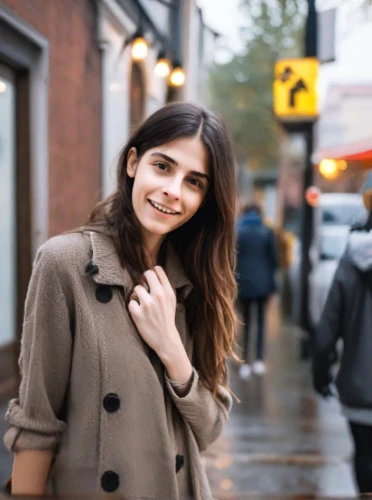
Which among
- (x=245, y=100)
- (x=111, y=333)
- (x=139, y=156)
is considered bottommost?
(x=111, y=333)

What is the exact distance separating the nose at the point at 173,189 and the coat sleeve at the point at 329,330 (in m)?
1.87

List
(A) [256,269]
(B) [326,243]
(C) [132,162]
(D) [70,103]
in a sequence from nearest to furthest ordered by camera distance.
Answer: (C) [132,162] < (D) [70,103] < (A) [256,269] < (B) [326,243]

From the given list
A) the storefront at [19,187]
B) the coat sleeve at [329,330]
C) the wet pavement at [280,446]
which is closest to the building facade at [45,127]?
the storefront at [19,187]

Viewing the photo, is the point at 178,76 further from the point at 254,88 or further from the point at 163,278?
the point at 254,88

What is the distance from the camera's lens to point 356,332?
125 inches

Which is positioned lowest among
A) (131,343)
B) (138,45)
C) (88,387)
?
(88,387)

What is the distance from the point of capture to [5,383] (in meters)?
4.67

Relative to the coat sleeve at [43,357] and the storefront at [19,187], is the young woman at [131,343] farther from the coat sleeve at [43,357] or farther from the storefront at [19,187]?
the storefront at [19,187]

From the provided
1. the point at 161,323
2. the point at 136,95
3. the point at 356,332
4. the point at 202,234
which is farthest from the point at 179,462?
the point at 136,95

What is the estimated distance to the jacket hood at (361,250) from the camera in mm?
3053

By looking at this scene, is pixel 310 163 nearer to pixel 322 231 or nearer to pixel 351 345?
pixel 322 231

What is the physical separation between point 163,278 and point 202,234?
0.25m

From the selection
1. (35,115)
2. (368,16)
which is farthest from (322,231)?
(35,115)

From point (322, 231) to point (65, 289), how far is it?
31.3 feet
